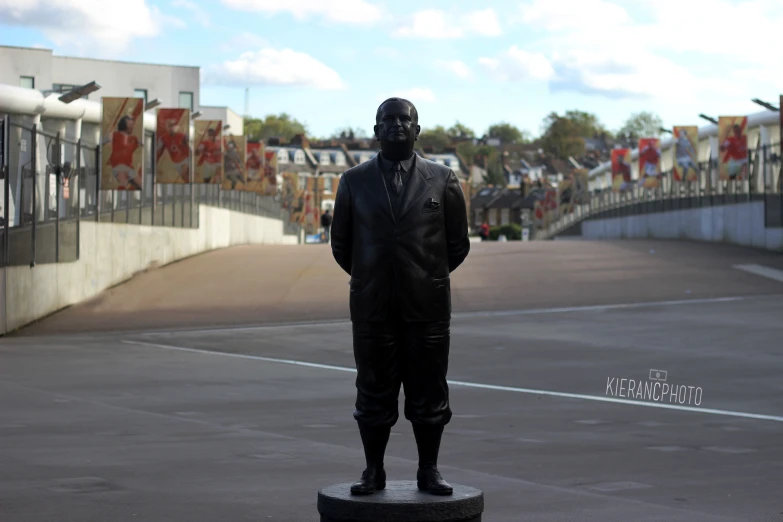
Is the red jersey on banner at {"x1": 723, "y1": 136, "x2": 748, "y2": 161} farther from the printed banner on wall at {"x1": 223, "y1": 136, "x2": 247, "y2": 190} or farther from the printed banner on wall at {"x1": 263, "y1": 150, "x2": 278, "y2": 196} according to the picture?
the printed banner on wall at {"x1": 263, "y1": 150, "x2": 278, "y2": 196}

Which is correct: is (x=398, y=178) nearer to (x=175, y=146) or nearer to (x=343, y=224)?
(x=343, y=224)

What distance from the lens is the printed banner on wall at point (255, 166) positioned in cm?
5491

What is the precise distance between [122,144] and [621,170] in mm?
41532

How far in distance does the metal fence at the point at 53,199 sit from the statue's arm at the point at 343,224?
1666cm

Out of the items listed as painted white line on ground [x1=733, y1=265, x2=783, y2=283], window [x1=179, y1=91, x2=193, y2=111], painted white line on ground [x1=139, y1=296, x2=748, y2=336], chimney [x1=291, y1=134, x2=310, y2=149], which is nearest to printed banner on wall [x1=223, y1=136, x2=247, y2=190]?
painted white line on ground [x1=733, y1=265, x2=783, y2=283]

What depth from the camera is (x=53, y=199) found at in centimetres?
Result: 2541

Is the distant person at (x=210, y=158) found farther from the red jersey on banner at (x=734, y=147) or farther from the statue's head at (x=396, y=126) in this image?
the statue's head at (x=396, y=126)

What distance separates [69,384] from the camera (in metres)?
14.5

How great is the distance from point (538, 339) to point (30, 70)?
68.0 metres

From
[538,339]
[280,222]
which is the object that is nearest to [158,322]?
[538,339]

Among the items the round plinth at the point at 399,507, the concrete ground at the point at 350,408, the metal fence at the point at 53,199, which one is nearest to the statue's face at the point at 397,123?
the round plinth at the point at 399,507

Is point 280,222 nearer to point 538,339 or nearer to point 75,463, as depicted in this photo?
point 538,339

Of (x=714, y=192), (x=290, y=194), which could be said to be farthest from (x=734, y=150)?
(x=290, y=194)

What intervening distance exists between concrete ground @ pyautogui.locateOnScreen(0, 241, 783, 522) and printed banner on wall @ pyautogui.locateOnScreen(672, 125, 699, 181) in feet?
67.3
